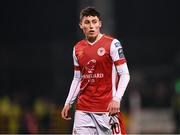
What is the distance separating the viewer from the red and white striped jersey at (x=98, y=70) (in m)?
9.41

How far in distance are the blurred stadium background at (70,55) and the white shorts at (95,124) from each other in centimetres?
1290

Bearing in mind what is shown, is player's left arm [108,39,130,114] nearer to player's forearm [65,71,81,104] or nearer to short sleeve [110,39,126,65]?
short sleeve [110,39,126,65]

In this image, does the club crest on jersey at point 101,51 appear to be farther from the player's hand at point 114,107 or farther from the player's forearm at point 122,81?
the player's hand at point 114,107

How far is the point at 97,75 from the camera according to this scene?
9.46 m

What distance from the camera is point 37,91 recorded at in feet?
115

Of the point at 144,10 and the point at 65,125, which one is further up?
the point at 144,10

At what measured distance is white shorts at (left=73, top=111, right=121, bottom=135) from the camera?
9477 millimetres

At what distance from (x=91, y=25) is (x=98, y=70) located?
1.54ft

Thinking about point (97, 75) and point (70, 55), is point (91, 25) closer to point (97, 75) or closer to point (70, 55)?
point (97, 75)

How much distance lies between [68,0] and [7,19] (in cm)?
330

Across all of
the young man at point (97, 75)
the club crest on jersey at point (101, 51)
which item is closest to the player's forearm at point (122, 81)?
the young man at point (97, 75)

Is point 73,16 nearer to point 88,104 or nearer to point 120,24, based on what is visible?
point 120,24

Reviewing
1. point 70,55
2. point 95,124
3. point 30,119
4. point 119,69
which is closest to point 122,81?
point 119,69

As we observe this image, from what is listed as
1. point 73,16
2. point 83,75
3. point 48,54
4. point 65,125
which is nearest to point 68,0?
point 73,16
